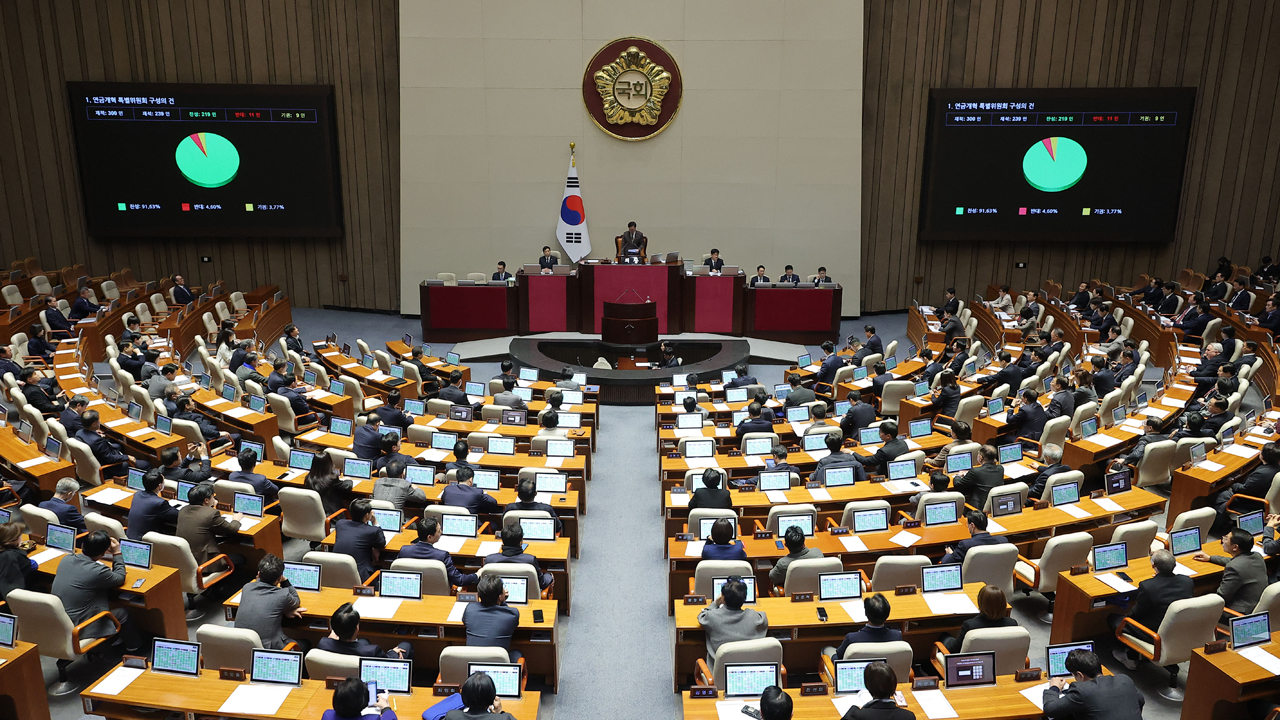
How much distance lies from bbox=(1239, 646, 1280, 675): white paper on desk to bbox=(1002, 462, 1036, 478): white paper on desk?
133 inches

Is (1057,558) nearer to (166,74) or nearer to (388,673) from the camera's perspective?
(388,673)

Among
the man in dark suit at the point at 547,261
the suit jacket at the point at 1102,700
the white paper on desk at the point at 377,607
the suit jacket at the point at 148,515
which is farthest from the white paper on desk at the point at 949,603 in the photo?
the man in dark suit at the point at 547,261

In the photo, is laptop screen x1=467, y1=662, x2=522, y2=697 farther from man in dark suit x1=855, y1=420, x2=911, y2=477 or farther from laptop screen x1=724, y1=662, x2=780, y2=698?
man in dark suit x1=855, y1=420, x2=911, y2=477

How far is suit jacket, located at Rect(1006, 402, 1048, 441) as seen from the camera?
10.6 meters

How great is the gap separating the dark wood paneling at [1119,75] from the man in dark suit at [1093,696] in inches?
635

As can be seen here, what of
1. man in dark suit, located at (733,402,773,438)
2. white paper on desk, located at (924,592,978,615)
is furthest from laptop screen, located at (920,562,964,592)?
man in dark suit, located at (733,402,773,438)

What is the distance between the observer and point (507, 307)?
1817 centimetres

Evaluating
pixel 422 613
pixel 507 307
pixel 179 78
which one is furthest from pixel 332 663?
pixel 179 78

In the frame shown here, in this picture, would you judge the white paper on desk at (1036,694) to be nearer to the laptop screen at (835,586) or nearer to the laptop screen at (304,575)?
the laptop screen at (835,586)

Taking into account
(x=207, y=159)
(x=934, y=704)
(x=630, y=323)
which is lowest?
(x=934, y=704)

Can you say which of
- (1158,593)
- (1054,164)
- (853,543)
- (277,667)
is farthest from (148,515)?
(1054,164)

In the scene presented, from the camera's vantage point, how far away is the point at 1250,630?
5832mm

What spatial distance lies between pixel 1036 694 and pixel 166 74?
2096cm

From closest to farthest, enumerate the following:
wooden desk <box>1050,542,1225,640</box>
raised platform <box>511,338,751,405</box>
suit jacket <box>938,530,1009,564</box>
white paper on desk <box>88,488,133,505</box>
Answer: wooden desk <box>1050,542,1225,640</box>, suit jacket <box>938,530,1009,564</box>, white paper on desk <box>88,488,133,505</box>, raised platform <box>511,338,751,405</box>
